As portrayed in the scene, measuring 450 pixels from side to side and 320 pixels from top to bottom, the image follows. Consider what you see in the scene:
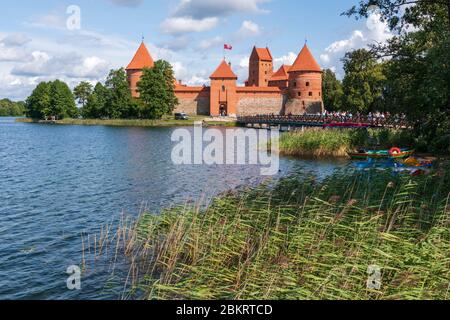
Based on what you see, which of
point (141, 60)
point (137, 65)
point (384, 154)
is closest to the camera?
point (384, 154)

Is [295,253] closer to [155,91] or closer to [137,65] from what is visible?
[155,91]

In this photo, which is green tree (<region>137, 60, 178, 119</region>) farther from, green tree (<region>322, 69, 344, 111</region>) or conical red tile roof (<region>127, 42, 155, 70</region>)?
green tree (<region>322, 69, 344, 111</region>)

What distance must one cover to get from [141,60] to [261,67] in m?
28.3

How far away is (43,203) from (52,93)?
224ft

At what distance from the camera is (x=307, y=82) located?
7088 cm

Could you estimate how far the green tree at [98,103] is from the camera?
236 feet

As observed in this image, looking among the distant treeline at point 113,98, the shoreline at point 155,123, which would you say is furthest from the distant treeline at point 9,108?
the shoreline at point 155,123

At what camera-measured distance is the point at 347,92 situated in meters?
54.9

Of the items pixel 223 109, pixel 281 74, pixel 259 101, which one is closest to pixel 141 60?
pixel 223 109

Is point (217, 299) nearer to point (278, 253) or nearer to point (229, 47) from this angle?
point (278, 253)

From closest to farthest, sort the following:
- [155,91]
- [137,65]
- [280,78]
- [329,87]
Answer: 1. [155,91]
2. [329,87]
3. [137,65]
4. [280,78]

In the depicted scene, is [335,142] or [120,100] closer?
[335,142]

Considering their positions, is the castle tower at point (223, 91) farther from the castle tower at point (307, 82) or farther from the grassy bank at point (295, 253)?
the grassy bank at point (295, 253)
